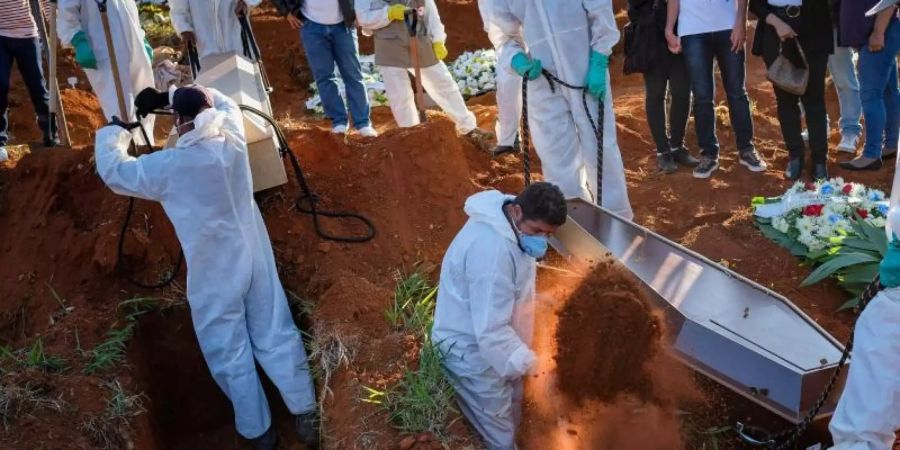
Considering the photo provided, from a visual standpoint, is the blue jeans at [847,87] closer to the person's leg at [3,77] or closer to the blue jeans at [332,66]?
the blue jeans at [332,66]

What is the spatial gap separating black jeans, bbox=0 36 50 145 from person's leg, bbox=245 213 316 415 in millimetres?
2934

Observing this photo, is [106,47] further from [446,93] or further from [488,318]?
[488,318]

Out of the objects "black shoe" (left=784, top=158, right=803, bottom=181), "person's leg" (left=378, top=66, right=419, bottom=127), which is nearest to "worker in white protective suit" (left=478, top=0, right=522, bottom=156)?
"person's leg" (left=378, top=66, right=419, bottom=127)

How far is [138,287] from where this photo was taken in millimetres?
5086

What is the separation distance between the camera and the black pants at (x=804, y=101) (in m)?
5.81

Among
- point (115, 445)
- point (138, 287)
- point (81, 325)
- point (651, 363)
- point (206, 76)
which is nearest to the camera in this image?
point (651, 363)

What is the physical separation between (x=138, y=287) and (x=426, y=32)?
2785 mm

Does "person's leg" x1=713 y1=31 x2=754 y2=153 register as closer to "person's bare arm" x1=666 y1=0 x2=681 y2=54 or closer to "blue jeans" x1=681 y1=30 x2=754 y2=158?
"blue jeans" x1=681 y1=30 x2=754 y2=158

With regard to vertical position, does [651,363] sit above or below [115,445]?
above

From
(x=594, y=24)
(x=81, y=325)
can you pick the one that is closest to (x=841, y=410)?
(x=594, y=24)

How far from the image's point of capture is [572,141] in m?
5.42

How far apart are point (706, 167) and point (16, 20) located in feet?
17.0

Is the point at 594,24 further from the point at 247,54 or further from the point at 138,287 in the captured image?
the point at 138,287

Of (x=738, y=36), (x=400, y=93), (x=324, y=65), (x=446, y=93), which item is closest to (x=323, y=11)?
(x=324, y=65)
